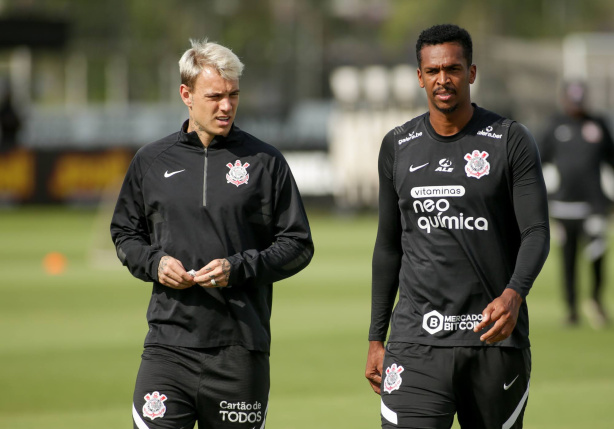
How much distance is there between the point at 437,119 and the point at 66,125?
33.6 metres

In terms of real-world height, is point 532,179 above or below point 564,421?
above

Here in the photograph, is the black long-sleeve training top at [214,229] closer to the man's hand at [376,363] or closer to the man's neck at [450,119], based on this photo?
the man's hand at [376,363]

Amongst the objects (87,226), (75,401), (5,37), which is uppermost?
(5,37)

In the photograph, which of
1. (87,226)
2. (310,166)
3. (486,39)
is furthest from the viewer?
(486,39)

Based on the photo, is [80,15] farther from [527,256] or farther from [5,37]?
[527,256]

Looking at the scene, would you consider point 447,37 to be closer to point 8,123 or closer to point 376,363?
point 376,363

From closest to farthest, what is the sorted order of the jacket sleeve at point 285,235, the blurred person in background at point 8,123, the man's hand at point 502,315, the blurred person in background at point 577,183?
the man's hand at point 502,315 < the jacket sleeve at point 285,235 < the blurred person in background at point 577,183 < the blurred person in background at point 8,123

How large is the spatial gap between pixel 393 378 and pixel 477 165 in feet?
3.25

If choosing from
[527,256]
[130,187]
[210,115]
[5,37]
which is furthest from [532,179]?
[5,37]

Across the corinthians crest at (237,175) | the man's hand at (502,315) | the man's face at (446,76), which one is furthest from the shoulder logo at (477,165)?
the corinthians crest at (237,175)

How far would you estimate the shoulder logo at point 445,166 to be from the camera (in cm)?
522

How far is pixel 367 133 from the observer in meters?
34.5

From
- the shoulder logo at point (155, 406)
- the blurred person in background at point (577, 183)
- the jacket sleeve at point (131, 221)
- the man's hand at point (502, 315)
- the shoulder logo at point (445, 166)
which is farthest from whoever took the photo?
the blurred person in background at point (577, 183)

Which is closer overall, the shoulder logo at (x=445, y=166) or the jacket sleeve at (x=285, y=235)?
the shoulder logo at (x=445, y=166)
